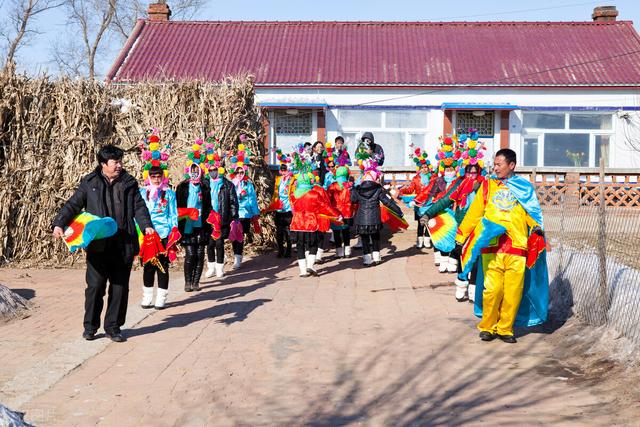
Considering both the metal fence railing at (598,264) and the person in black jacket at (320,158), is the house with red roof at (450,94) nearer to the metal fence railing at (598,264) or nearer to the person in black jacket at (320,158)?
the person in black jacket at (320,158)

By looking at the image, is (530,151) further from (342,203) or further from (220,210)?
(220,210)

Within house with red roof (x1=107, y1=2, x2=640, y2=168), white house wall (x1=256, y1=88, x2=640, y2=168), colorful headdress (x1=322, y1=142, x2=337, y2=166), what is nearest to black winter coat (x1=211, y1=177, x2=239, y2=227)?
colorful headdress (x1=322, y1=142, x2=337, y2=166)

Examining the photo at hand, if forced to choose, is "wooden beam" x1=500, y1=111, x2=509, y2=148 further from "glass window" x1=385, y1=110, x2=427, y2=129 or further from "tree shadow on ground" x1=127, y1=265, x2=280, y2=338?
"tree shadow on ground" x1=127, y1=265, x2=280, y2=338

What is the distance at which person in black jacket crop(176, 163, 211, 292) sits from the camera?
36.3ft

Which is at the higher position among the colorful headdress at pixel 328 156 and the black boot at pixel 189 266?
the colorful headdress at pixel 328 156

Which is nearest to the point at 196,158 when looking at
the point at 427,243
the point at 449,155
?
the point at 449,155

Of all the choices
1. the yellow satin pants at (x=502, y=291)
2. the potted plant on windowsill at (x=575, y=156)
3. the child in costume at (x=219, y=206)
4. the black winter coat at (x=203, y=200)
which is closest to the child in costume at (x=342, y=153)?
the child in costume at (x=219, y=206)

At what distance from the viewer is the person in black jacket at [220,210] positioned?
12328mm

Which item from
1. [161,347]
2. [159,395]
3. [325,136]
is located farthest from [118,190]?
[325,136]

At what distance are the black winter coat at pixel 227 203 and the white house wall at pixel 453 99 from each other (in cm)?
1357

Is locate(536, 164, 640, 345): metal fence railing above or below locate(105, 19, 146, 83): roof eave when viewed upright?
below

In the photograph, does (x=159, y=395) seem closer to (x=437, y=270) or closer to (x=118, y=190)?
(x=118, y=190)

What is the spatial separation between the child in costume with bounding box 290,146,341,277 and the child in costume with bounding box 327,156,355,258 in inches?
69.7

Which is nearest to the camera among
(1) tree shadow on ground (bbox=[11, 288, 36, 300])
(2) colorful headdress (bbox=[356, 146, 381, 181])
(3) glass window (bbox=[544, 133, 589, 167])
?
(1) tree shadow on ground (bbox=[11, 288, 36, 300])
